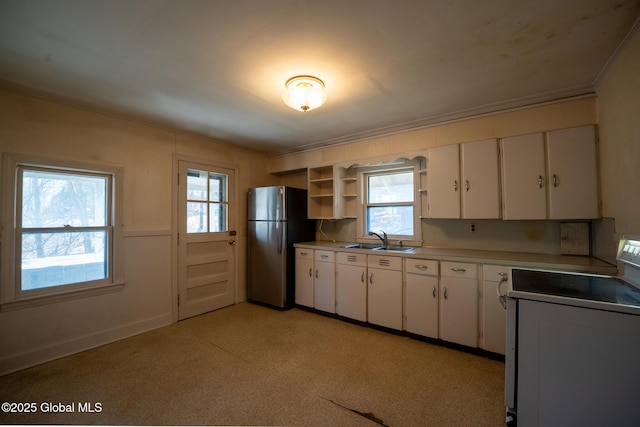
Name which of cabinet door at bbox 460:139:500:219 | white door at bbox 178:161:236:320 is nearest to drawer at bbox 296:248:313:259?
white door at bbox 178:161:236:320

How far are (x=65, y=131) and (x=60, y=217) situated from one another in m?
0.83

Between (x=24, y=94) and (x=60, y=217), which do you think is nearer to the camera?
(x=24, y=94)

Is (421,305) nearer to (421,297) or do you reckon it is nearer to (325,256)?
(421,297)

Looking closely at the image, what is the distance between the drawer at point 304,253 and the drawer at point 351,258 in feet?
1.45

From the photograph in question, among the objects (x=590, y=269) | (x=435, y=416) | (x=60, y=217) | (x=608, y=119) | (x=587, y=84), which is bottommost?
(x=435, y=416)

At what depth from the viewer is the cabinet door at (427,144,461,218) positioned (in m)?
2.89

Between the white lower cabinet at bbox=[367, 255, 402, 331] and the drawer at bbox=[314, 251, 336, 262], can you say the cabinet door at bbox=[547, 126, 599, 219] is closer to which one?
the white lower cabinet at bbox=[367, 255, 402, 331]

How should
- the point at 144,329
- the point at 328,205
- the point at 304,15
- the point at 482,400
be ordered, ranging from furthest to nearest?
the point at 328,205, the point at 144,329, the point at 482,400, the point at 304,15

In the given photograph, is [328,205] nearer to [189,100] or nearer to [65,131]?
[189,100]

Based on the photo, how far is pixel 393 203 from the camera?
12.0 ft

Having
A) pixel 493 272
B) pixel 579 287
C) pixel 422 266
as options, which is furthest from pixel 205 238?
pixel 579 287

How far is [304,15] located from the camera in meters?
1.50

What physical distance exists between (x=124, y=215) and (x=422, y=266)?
3268mm

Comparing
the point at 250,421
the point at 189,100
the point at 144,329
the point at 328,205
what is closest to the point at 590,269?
the point at 250,421
